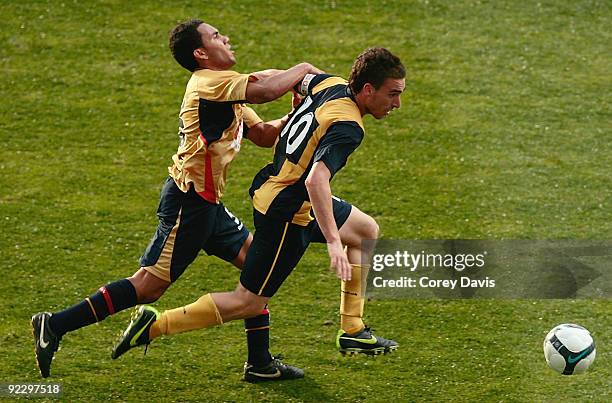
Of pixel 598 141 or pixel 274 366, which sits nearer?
pixel 274 366

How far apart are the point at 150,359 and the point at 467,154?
12.8 feet

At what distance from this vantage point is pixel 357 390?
7.57 m

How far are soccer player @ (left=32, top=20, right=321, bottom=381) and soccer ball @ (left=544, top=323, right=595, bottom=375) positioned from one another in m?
1.84

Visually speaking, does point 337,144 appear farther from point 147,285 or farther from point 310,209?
point 147,285

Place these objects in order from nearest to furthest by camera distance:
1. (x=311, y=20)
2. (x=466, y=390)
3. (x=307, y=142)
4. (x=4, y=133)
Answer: (x=307, y=142), (x=466, y=390), (x=4, y=133), (x=311, y=20)

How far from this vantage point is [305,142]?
277 inches

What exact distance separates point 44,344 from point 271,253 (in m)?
1.58

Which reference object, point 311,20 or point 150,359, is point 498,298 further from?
point 311,20

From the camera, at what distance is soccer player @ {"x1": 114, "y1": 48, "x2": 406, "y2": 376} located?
6.75 m

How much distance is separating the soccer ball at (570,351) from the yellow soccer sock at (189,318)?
2.08 meters

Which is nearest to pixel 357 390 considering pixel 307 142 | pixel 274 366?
pixel 274 366

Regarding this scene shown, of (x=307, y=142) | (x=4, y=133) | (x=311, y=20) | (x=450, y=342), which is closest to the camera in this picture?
(x=307, y=142)

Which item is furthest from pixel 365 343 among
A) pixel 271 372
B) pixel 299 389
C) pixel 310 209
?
pixel 310 209

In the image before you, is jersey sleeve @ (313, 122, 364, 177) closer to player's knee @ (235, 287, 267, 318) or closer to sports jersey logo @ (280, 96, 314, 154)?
sports jersey logo @ (280, 96, 314, 154)
